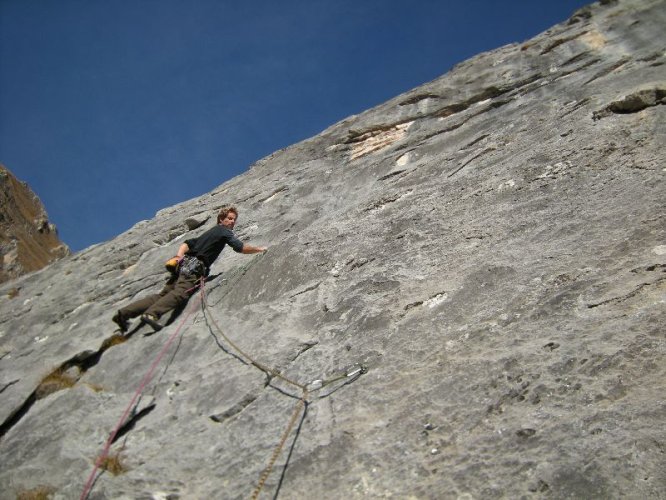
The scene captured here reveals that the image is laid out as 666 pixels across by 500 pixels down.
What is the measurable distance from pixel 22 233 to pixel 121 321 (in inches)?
714

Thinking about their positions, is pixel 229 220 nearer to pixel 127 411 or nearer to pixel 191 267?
pixel 191 267

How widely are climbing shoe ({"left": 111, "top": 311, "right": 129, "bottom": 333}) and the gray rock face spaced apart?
197 mm

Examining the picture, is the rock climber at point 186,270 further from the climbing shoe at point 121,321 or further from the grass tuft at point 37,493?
the grass tuft at point 37,493

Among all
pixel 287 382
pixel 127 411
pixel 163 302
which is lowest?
pixel 287 382

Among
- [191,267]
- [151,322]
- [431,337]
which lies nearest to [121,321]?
[151,322]

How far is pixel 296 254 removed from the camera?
6656 millimetres

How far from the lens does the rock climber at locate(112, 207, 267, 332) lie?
6699 millimetres

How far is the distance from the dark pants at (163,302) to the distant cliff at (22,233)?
1333 centimetres

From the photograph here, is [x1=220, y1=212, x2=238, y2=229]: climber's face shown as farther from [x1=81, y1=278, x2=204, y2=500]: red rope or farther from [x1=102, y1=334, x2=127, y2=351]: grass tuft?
[x1=102, y1=334, x2=127, y2=351]: grass tuft

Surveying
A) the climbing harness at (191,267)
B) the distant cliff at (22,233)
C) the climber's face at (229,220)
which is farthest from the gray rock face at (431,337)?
the distant cliff at (22,233)

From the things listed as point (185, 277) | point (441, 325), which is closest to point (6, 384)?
point (185, 277)

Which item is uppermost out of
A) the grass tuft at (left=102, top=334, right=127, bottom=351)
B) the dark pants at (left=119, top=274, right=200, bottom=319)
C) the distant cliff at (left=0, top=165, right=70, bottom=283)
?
the distant cliff at (left=0, top=165, right=70, bottom=283)

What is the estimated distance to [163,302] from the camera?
6.68 meters

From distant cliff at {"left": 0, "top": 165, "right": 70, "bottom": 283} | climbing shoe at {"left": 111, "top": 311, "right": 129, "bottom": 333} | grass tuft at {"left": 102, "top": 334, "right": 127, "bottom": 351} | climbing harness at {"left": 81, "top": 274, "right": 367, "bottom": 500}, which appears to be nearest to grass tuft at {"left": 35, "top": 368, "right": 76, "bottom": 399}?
grass tuft at {"left": 102, "top": 334, "right": 127, "bottom": 351}
